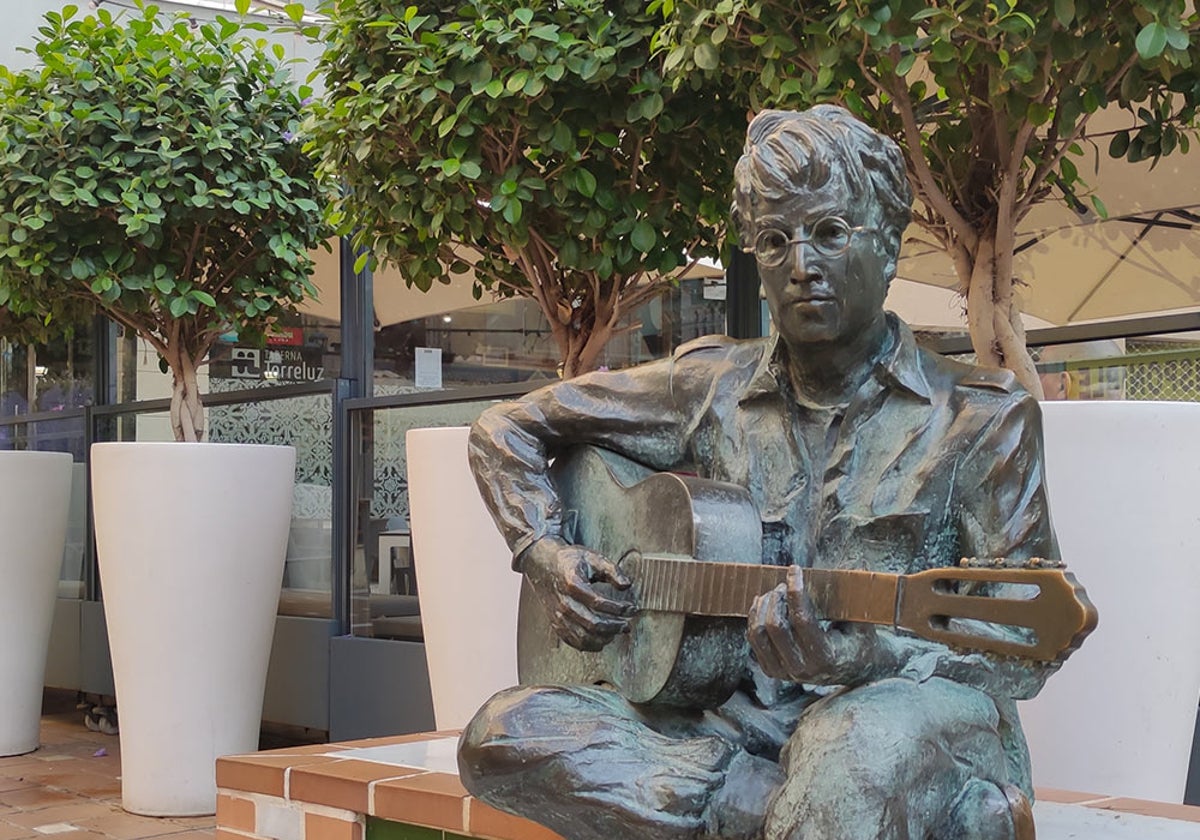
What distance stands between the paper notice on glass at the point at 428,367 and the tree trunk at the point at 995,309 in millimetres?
2832

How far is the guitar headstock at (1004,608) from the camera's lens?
53.9 inches

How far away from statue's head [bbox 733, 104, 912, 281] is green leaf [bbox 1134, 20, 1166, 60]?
1.83 ft

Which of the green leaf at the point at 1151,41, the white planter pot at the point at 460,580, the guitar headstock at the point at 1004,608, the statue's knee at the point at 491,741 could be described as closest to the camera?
the guitar headstock at the point at 1004,608

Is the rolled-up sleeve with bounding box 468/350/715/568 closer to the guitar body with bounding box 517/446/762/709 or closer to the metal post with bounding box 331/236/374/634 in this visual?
the guitar body with bounding box 517/446/762/709

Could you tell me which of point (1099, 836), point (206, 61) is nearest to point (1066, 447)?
point (1099, 836)

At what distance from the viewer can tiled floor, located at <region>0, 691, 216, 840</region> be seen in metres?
4.18

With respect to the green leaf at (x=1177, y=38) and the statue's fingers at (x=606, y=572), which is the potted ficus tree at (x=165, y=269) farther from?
the green leaf at (x=1177, y=38)

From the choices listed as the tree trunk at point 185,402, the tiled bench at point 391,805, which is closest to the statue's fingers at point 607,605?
the tiled bench at point 391,805

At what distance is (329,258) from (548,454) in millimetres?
3707

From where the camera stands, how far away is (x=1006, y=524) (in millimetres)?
1667

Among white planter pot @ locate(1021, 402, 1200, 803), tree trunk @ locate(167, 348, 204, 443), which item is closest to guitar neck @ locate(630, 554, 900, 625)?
white planter pot @ locate(1021, 402, 1200, 803)

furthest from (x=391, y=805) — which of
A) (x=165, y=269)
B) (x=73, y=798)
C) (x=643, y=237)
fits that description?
(x=73, y=798)

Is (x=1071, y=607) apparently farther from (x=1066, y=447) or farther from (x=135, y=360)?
(x=135, y=360)

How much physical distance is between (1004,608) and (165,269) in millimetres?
3542
